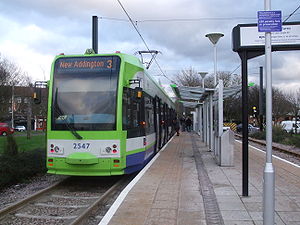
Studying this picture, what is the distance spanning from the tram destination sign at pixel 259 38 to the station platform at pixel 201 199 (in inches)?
116

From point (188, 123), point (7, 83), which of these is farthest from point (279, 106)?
point (7, 83)

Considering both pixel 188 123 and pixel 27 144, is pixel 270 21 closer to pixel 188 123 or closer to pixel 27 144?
pixel 27 144

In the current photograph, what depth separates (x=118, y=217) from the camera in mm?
5758

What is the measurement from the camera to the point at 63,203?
779cm

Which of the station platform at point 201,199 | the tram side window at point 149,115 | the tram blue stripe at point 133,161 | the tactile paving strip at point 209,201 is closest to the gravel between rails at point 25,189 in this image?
the tram blue stripe at point 133,161

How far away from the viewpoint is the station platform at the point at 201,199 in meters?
5.69

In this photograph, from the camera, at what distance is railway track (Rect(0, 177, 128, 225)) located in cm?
655

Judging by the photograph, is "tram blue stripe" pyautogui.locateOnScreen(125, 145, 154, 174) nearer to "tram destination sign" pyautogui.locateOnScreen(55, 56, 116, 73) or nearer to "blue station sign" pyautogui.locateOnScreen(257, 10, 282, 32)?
"tram destination sign" pyautogui.locateOnScreen(55, 56, 116, 73)

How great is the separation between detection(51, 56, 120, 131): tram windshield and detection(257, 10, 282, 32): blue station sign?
4.66 metres

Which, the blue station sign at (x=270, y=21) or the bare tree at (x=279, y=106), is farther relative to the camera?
the bare tree at (x=279, y=106)

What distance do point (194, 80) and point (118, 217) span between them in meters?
46.6

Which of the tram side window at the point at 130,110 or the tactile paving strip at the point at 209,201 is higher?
the tram side window at the point at 130,110

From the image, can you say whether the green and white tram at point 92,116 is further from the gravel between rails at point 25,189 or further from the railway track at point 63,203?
the gravel between rails at point 25,189

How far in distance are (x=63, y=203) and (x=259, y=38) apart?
529 centimetres
